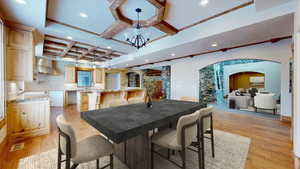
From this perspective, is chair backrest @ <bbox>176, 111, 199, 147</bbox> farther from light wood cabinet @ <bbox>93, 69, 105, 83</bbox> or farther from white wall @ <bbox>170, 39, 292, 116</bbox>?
light wood cabinet @ <bbox>93, 69, 105, 83</bbox>

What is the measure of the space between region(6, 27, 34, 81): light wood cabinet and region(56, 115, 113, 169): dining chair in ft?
8.03

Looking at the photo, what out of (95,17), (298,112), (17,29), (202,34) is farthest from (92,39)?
(298,112)

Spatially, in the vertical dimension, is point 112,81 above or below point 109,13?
below

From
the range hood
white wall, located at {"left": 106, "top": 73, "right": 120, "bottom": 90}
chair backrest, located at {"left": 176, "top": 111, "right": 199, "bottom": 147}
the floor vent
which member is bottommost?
the floor vent

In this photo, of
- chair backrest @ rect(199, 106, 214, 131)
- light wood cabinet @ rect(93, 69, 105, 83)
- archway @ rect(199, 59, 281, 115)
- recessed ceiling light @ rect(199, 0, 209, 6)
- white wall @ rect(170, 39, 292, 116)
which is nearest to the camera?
chair backrest @ rect(199, 106, 214, 131)

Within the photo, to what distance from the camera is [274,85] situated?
7.55m

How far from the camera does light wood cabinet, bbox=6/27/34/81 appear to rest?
8.36 ft

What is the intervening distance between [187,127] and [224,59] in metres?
4.53

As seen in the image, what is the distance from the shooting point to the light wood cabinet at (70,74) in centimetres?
637

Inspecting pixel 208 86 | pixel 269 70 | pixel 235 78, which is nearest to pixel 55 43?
pixel 208 86

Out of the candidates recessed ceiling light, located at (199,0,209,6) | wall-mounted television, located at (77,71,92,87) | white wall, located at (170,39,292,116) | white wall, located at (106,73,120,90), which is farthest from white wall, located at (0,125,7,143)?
white wall, located at (106,73,120,90)

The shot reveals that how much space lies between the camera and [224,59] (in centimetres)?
479

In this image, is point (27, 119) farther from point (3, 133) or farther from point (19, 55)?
point (19, 55)

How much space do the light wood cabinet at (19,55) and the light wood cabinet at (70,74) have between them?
12.9 feet
